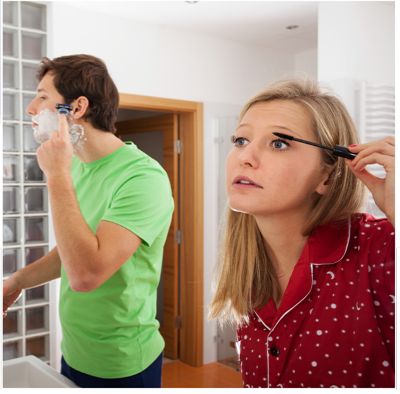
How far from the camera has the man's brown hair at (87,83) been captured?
75 centimetres

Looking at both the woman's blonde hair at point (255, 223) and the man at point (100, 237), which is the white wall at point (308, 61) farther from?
the woman's blonde hair at point (255, 223)

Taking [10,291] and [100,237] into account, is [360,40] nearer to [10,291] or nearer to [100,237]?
[100,237]

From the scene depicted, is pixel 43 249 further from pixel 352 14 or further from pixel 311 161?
pixel 352 14

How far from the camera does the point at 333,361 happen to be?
45cm

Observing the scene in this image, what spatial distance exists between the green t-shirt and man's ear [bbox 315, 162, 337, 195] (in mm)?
297

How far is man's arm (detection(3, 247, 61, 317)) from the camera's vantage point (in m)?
0.72

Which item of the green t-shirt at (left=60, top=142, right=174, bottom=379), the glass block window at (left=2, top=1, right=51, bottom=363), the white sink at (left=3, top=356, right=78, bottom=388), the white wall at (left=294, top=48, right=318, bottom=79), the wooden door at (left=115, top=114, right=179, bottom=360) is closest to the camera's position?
the white sink at (left=3, top=356, right=78, bottom=388)

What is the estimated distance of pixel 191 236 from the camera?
6.21ft

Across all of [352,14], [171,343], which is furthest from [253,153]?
[171,343]

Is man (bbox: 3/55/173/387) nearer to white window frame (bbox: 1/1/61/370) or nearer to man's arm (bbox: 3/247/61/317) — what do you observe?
man's arm (bbox: 3/247/61/317)

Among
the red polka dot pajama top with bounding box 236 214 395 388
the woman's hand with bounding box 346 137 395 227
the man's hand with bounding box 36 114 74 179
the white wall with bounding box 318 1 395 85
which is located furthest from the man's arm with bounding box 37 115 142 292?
the white wall with bounding box 318 1 395 85

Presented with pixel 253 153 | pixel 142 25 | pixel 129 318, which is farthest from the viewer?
pixel 142 25

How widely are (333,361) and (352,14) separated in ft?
4.33

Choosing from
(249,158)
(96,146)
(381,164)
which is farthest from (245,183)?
(96,146)
